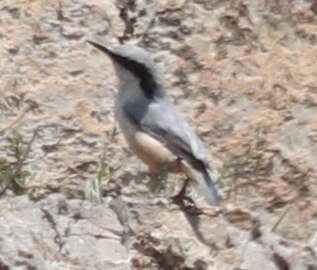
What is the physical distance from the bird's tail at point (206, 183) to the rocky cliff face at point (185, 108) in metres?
0.11

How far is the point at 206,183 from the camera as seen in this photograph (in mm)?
6715

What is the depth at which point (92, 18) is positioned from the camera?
25.7 feet

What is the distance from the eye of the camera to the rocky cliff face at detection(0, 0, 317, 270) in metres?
6.73

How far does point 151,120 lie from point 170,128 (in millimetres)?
159

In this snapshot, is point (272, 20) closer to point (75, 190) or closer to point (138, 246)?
point (75, 190)

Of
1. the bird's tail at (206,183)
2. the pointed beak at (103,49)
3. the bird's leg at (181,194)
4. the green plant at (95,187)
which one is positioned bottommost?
the bird's leg at (181,194)

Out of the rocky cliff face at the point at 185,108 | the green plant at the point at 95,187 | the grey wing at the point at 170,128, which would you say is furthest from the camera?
the grey wing at the point at 170,128

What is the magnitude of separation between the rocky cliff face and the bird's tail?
11cm

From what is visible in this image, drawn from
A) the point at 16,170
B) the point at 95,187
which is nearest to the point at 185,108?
the point at 95,187

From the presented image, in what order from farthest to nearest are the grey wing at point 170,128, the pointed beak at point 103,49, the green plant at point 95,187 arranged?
the pointed beak at point 103,49 < the grey wing at point 170,128 < the green plant at point 95,187

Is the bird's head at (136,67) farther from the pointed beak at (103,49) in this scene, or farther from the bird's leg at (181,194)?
the bird's leg at (181,194)

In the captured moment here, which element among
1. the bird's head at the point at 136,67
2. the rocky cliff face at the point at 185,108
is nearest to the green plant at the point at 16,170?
the rocky cliff face at the point at 185,108

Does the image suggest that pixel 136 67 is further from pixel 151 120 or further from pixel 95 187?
pixel 95 187

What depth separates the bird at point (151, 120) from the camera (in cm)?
695
